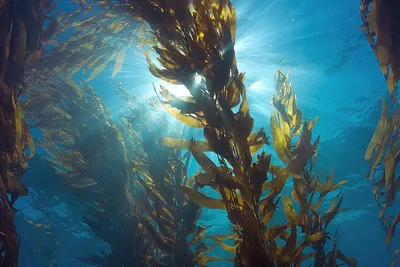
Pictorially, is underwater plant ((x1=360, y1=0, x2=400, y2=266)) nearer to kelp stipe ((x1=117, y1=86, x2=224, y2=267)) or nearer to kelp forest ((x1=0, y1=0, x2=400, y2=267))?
kelp forest ((x1=0, y1=0, x2=400, y2=267))

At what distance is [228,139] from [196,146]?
0.95 ft

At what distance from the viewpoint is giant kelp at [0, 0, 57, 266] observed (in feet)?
7.47

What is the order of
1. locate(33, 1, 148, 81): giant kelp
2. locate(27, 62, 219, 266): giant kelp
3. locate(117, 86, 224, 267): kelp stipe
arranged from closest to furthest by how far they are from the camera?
locate(117, 86, 224, 267): kelp stipe < locate(27, 62, 219, 266): giant kelp < locate(33, 1, 148, 81): giant kelp

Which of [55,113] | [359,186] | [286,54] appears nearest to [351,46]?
[286,54]

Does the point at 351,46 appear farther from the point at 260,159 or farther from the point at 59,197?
the point at 59,197

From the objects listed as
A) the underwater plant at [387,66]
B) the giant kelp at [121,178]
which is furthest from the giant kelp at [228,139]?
the giant kelp at [121,178]

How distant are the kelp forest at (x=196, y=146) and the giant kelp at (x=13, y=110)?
1cm

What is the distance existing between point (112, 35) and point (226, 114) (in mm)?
3502

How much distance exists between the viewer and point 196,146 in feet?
6.50

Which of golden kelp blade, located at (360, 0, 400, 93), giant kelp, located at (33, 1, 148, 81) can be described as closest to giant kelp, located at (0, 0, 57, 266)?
giant kelp, located at (33, 1, 148, 81)

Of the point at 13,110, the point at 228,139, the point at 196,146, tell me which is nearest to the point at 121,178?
the point at 13,110

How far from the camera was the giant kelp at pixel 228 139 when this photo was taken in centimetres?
167

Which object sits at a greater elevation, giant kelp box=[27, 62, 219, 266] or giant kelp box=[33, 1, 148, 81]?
giant kelp box=[33, 1, 148, 81]

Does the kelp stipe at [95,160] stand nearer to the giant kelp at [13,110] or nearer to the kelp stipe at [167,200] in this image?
the kelp stipe at [167,200]
